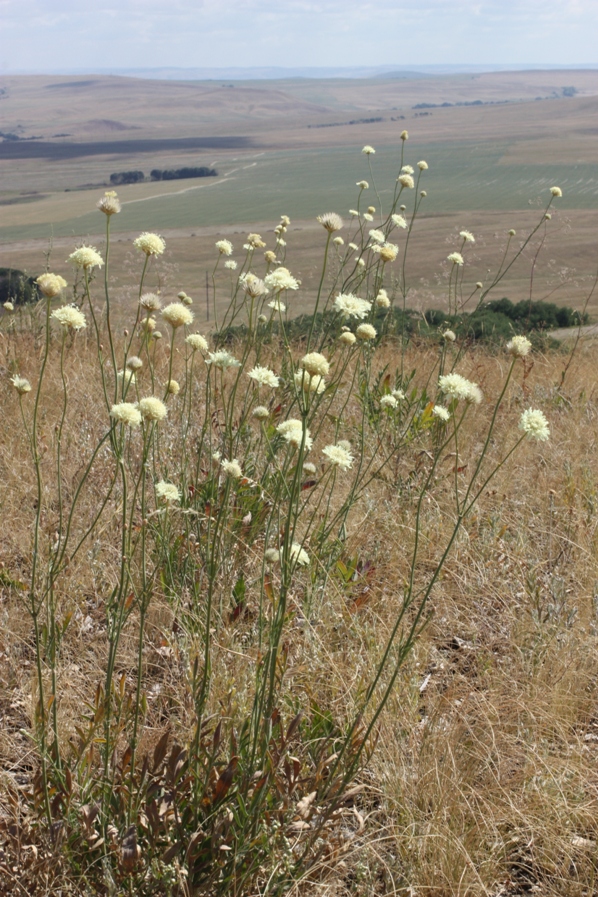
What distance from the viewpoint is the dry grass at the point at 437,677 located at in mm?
1954

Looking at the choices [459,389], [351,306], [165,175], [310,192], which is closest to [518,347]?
[459,389]

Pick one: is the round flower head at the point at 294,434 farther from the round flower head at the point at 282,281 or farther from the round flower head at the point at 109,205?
the round flower head at the point at 109,205

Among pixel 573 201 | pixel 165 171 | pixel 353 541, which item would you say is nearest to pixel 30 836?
pixel 353 541

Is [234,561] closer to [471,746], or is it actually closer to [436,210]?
[471,746]

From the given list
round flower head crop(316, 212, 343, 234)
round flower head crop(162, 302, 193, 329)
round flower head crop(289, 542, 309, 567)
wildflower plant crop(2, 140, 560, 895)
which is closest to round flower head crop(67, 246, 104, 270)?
wildflower plant crop(2, 140, 560, 895)

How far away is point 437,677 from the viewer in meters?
2.73

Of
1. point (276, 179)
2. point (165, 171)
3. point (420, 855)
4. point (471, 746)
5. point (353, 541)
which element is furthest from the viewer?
point (165, 171)

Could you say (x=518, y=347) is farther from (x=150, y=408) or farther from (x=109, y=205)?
(x=109, y=205)

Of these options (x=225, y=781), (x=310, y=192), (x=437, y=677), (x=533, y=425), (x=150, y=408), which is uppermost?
(x=310, y=192)

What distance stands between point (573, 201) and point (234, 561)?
5226 centimetres

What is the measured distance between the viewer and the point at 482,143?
99.3 meters

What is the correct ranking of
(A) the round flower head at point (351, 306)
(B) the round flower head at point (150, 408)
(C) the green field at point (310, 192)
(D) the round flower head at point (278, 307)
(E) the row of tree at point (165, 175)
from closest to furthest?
1. (B) the round flower head at point (150, 408)
2. (D) the round flower head at point (278, 307)
3. (A) the round flower head at point (351, 306)
4. (C) the green field at point (310, 192)
5. (E) the row of tree at point (165, 175)

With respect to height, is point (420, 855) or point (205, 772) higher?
point (205, 772)

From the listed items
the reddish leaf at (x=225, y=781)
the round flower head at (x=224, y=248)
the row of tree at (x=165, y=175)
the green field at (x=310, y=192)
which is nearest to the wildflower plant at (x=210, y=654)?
the reddish leaf at (x=225, y=781)
